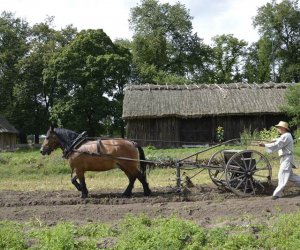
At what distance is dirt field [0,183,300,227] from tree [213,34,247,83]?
142 feet

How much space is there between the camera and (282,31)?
48.3m

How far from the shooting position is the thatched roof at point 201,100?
28453 millimetres

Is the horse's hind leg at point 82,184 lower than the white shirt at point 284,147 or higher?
lower

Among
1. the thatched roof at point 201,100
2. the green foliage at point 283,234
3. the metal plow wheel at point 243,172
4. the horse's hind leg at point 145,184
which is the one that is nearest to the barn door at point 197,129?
the thatched roof at point 201,100

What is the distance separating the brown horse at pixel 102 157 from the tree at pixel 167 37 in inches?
1501

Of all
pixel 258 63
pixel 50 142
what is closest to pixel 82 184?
pixel 50 142

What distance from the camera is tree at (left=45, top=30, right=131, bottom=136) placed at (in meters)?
36.9

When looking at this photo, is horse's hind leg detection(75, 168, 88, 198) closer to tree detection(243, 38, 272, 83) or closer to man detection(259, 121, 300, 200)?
man detection(259, 121, 300, 200)

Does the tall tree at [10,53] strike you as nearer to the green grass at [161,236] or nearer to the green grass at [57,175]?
the green grass at [57,175]

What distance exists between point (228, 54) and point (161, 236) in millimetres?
49926

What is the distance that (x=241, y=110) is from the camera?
28.7 metres

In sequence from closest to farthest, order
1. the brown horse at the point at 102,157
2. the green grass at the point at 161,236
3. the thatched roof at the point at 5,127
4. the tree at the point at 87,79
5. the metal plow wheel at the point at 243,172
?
the green grass at the point at 161,236
the metal plow wheel at the point at 243,172
the brown horse at the point at 102,157
the tree at the point at 87,79
the thatched roof at the point at 5,127

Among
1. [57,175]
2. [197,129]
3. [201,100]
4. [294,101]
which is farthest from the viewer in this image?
[201,100]

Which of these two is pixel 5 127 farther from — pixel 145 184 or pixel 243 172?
pixel 243 172
